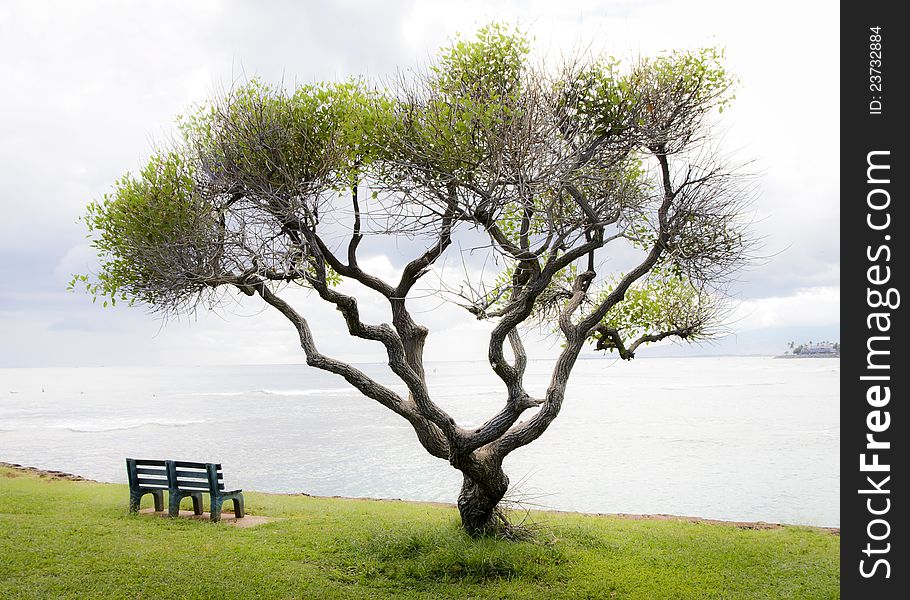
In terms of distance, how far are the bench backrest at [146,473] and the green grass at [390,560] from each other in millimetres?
590

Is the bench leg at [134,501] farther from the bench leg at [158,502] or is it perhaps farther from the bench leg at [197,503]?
the bench leg at [197,503]

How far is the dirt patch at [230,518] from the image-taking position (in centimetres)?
1205

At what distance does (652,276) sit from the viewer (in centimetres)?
1263

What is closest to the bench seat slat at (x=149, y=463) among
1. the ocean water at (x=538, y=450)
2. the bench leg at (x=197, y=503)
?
the bench leg at (x=197, y=503)

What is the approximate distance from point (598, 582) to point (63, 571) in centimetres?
670

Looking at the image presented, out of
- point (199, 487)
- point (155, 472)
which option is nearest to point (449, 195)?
point (199, 487)

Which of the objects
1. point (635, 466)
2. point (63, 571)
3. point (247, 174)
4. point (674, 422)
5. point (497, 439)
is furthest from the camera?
point (674, 422)

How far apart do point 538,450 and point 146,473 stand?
2799cm

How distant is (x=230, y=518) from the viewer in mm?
12453

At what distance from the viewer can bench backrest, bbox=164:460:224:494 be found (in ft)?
38.6
